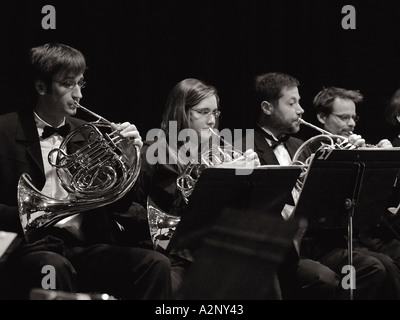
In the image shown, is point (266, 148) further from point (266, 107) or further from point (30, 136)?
point (30, 136)

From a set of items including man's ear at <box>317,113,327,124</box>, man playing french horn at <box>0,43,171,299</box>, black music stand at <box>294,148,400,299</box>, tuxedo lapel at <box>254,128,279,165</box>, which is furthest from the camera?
man's ear at <box>317,113,327,124</box>

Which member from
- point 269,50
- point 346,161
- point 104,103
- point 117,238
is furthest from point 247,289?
point 269,50

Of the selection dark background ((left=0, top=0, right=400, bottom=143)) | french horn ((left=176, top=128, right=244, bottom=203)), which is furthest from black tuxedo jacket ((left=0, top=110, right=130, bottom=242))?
dark background ((left=0, top=0, right=400, bottom=143))

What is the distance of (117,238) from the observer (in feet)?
11.3

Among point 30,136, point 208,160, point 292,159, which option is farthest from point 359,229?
point 30,136

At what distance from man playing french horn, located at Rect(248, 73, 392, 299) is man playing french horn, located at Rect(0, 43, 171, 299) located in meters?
0.81

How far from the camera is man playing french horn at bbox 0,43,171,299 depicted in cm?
292

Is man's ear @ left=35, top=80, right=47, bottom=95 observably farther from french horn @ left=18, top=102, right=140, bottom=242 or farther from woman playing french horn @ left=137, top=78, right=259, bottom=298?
woman playing french horn @ left=137, top=78, right=259, bottom=298

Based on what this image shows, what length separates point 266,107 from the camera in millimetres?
4320

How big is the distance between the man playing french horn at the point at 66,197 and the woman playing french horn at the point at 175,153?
0.71ft

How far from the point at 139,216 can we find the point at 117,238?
0.16m

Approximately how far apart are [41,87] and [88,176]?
52 centimetres

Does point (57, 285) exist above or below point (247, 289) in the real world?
below
